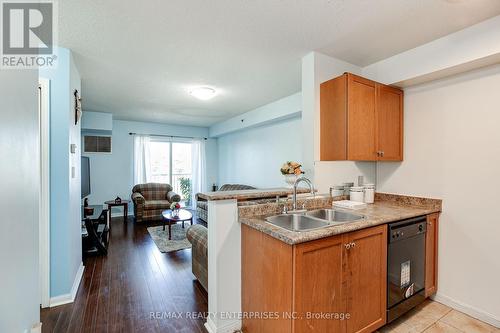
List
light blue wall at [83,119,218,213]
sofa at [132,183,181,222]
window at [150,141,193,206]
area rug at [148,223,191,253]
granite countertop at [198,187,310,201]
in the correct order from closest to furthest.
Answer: granite countertop at [198,187,310,201] → area rug at [148,223,191,253] → sofa at [132,183,181,222] → light blue wall at [83,119,218,213] → window at [150,141,193,206]

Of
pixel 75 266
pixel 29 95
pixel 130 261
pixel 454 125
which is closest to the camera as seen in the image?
pixel 29 95

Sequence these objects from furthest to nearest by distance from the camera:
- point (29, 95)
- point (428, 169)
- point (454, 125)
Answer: point (428, 169) → point (454, 125) → point (29, 95)

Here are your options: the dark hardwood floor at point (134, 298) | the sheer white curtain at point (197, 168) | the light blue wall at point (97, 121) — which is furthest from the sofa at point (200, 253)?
the sheer white curtain at point (197, 168)

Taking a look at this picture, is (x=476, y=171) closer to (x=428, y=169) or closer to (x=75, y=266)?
(x=428, y=169)

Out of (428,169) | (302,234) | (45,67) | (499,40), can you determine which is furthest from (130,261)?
(499,40)

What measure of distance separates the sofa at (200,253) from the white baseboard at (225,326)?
0.49 meters

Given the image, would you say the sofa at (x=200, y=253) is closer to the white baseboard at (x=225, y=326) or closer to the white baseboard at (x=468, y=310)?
the white baseboard at (x=225, y=326)

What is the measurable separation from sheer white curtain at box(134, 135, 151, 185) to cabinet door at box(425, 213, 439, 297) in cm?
612

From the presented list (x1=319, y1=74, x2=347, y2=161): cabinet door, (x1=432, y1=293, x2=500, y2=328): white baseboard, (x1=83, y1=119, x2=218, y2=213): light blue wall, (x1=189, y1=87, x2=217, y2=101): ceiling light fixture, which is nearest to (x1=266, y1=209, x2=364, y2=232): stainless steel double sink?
(x1=319, y1=74, x2=347, y2=161): cabinet door

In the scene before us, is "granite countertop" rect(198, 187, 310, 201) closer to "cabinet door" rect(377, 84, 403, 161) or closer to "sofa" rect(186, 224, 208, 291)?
"sofa" rect(186, 224, 208, 291)

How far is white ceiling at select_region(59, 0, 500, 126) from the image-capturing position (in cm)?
175

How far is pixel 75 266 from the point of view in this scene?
263cm

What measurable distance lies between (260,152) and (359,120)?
3.28 m

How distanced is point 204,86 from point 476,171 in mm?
3282
